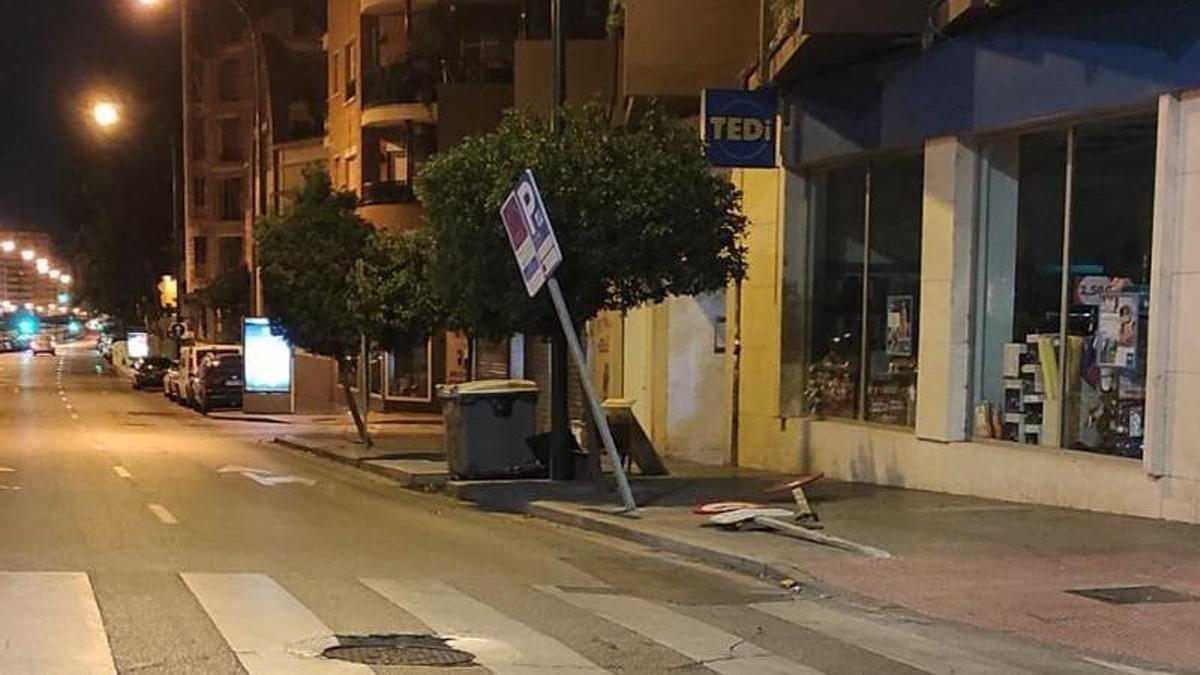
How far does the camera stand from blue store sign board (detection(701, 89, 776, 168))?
17.0 m

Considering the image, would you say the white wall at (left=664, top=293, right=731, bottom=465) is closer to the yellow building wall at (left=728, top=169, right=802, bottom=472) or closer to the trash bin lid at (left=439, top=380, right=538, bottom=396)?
the yellow building wall at (left=728, top=169, right=802, bottom=472)

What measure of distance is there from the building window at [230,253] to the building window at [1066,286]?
2430 inches

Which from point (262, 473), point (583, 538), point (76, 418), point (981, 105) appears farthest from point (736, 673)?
point (76, 418)

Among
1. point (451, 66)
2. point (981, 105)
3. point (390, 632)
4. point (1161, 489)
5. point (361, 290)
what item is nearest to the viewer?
point (390, 632)

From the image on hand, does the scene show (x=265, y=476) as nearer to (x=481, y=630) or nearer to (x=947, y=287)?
(x=947, y=287)

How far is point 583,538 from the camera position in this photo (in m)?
12.4

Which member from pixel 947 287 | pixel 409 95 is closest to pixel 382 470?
pixel 947 287

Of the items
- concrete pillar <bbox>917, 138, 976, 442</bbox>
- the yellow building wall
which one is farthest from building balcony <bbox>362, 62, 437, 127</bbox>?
concrete pillar <bbox>917, 138, 976, 442</bbox>

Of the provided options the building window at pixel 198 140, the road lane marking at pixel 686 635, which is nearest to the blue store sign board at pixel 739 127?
the road lane marking at pixel 686 635

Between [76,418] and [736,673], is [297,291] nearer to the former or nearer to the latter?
[76,418]

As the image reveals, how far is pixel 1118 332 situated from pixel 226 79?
66424 millimetres

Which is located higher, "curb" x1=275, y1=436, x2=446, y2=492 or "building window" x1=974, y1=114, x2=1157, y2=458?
"building window" x1=974, y1=114, x2=1157, y2=458

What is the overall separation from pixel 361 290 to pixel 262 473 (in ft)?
12.1

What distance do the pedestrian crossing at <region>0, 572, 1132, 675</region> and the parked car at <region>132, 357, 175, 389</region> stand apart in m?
49.2
